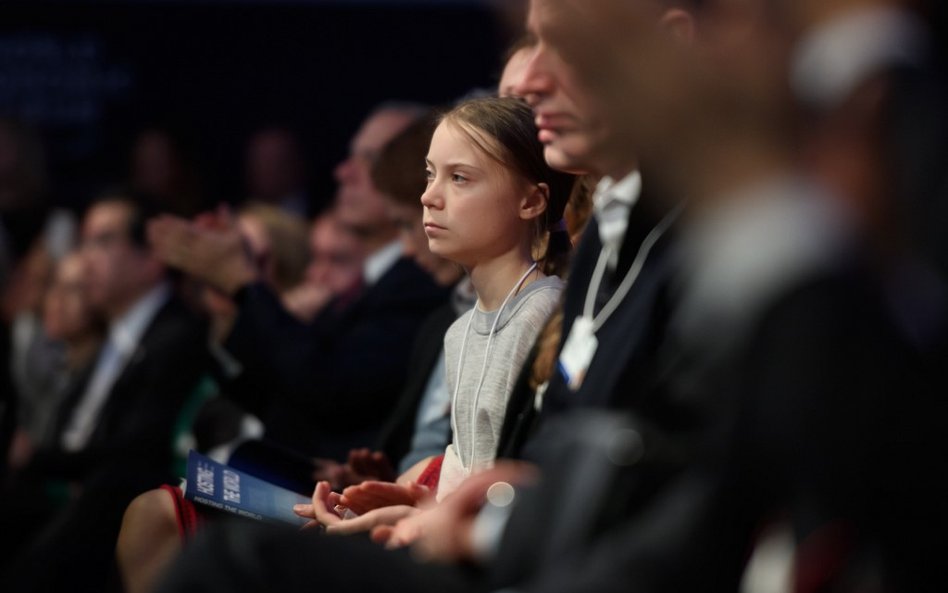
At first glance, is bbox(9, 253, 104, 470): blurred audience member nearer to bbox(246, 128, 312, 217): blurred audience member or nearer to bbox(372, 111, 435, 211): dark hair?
bbox(246, 128, 312, 217): blurred audience member

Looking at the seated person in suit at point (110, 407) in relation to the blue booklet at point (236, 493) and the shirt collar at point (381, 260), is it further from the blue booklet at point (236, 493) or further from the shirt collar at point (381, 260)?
the blue booklet at point (236, 493)

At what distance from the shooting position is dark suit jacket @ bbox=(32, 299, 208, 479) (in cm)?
456

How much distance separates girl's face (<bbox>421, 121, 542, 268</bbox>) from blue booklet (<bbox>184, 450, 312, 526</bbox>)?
492 mm

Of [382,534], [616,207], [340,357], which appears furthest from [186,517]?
[340,357]

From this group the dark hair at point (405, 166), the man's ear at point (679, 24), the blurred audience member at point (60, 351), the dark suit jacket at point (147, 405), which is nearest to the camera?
the man's ear at point (679, 24)

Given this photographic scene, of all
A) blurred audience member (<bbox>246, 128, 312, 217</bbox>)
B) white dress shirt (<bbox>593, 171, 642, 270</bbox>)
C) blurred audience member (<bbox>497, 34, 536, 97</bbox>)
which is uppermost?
white dress shirt (<bbox>593, 171, 642, 270</bbox>)

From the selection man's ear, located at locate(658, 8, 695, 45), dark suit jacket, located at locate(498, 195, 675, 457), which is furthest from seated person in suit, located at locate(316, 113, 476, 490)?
man's ear, located at locate(658, 8, 695, 45)

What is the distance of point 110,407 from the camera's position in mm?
4773

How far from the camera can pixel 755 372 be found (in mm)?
1441

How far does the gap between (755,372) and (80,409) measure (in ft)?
12.7

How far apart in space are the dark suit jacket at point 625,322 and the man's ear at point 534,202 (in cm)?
34

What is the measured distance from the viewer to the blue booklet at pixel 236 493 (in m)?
2.41

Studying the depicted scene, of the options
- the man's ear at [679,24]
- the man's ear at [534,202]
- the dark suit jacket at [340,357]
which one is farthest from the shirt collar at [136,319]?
the man's ear at [679,24]

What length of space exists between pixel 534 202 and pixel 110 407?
2590 mm
